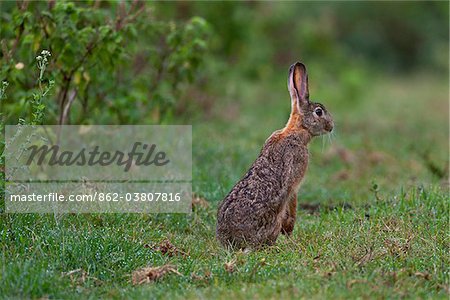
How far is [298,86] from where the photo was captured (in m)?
7.54

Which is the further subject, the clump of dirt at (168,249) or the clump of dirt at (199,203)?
the clump of dirt at (199,203)

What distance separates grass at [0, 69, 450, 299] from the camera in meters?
5.63

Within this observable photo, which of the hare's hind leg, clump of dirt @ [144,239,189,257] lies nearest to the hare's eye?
the hare's hind leg

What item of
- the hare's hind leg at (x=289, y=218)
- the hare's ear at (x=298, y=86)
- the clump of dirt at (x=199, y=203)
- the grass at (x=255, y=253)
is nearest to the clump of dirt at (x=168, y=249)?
the grass at (x=255, y=253)

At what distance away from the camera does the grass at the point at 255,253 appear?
222 inches

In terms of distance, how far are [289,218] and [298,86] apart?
123 cm

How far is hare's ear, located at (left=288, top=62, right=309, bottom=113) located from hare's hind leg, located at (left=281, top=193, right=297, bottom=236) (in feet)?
2.84

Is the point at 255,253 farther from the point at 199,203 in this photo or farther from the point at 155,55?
the point at 155,55

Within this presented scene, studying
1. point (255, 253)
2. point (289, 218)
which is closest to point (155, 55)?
point (289, 218)

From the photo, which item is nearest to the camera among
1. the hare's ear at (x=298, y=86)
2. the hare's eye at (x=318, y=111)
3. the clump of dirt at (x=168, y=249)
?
the clump of dirt at (x=168, y=249)

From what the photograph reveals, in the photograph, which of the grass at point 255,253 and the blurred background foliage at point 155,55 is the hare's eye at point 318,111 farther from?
the blurred background foliage at point 155,55

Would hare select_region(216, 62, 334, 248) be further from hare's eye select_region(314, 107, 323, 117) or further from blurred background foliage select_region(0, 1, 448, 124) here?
blurred background foliage select_region(0, 1, 448, 124)

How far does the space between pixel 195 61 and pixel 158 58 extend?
82 centimetres

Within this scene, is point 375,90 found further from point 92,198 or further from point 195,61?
point 92,198
